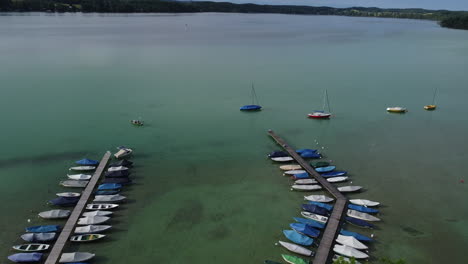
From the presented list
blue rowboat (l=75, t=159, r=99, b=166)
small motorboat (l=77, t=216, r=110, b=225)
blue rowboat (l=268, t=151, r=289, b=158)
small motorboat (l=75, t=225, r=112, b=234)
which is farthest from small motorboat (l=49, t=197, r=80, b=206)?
blue rowboat (l=268, t=151, r=289, b=158)

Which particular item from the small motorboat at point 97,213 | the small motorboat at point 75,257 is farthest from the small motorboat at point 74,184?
the small motorboat at point 75,257

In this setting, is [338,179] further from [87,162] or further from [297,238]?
[87,162]

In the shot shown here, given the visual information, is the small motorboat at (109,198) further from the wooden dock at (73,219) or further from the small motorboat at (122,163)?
the small motorboat at (122,163)

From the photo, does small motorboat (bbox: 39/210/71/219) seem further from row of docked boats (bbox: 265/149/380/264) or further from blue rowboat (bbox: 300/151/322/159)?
blue rowboat (bbox: 300/151/322/159)

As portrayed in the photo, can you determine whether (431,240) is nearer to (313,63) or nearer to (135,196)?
(135,196)

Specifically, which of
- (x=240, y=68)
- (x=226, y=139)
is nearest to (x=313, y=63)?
(x=240, y=68)

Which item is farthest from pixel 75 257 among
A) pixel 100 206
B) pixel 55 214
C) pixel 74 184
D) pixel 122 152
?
pixel 122 152
